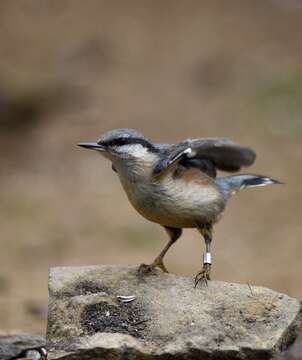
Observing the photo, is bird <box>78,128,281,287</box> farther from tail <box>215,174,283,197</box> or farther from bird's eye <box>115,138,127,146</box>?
tail <box>215,174,283,197</box>

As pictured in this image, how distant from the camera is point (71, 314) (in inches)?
200

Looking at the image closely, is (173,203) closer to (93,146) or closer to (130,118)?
(93,146)

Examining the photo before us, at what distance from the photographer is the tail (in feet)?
21.4

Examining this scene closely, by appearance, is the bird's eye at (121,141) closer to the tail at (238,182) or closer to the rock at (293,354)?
the tail at (238,182)

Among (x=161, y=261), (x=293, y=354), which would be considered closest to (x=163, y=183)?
(x=161, y=261)

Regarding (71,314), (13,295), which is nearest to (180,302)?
(71,314)

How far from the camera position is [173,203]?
5.67m

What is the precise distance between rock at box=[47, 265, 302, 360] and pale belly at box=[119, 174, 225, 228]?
1.33ft

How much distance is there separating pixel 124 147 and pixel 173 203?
1.69ft

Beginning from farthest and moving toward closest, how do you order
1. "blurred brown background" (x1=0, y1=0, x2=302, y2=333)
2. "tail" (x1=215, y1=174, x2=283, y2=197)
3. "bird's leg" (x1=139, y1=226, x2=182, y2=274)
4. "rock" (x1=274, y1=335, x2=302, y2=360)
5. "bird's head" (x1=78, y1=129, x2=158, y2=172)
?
"blurred brown background" (x1=0, y1=0, x2=302, y2=333) < "tail" (x1=215, y1=174, x2=283, y2=197) < "bird's leg" (x1=139, y1=226, x2=182, y2=274) < "bird's head" (x1=78, y1=129, x2=158, y2=172) < "rock" (x1=274, y1=335, x2=302, y2=360)

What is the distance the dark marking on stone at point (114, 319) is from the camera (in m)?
4.98

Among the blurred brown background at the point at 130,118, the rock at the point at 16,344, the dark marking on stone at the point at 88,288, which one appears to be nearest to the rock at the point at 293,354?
the dark marking on stone at the point at 88,288

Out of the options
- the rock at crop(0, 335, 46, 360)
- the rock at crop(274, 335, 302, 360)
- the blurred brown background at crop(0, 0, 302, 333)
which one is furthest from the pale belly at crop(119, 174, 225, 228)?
the blurred brown background at crop(0, 0, 302, 333)

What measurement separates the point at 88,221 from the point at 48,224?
52 cm
